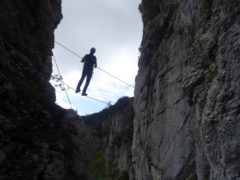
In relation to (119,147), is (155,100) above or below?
below

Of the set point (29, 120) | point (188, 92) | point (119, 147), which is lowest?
point (29, 120)

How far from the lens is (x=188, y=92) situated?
16.4 metres

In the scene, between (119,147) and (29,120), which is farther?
(119,147)

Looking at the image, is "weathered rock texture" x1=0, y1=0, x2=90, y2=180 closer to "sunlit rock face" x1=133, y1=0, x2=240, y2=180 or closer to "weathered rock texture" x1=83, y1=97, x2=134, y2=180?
"sunlit rock face" x1=133, y1=0, x2=240, y2=180

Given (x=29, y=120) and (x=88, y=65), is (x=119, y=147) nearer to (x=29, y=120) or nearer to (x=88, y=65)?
(x=88, y=65)

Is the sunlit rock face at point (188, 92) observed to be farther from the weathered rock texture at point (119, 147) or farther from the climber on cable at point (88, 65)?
the weathered rock texture at point (119, 147)

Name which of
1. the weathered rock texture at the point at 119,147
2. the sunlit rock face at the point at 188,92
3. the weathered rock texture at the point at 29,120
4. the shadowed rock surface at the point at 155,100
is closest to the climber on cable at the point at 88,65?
the shadowed rock surface at the point at 155,100

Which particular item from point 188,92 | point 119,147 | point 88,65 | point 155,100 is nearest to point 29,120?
point 188,92

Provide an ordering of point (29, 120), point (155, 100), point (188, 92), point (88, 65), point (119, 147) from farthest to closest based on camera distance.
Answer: point (119, 147) → point (155, 100) → point (88, 65) → point (188, 92) → point (29, 120)

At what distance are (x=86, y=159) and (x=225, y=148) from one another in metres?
5.60

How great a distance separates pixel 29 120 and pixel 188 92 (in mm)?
6594

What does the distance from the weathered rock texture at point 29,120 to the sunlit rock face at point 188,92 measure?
4.72 metres

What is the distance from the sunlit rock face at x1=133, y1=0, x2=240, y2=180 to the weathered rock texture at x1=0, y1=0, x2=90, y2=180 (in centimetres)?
472

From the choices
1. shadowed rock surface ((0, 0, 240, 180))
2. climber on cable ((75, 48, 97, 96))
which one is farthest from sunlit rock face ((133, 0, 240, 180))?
climber on cable ((75, 48, 97, 96))
